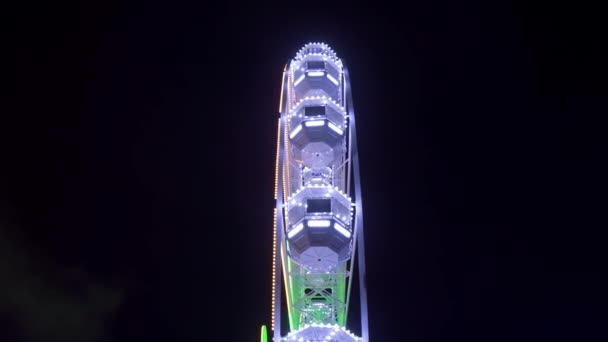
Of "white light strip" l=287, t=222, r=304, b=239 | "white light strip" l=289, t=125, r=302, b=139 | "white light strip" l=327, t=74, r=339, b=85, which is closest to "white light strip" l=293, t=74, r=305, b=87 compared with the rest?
"white light strip" l=327, t=74, r=339, b=85

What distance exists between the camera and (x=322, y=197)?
92.8ft

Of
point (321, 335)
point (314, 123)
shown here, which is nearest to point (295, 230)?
point (321, 335)

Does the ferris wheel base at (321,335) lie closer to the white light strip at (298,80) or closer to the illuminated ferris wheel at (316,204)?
the illuminated ferris wheel at (316,204)

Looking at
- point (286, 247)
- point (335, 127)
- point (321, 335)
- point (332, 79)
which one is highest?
point (332, 79)

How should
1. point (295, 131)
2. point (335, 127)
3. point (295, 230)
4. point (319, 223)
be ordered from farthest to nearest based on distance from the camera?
1. point (295, 131)
2. point (335, 127)
3. point (295, 230)
4. point (319, 223)

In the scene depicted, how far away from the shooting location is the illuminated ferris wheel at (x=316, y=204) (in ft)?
87.5

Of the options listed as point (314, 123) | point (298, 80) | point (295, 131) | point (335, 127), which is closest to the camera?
point (314, 123)

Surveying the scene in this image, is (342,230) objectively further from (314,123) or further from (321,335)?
(314,123)

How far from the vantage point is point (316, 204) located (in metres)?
27.9

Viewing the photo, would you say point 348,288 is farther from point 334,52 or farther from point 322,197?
→ point 334,52

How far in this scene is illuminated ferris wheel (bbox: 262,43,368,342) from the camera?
26672 millimetres

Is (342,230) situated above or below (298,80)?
below

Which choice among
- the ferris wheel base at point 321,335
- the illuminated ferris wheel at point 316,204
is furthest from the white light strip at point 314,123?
the ferris wheel base at point 321,335

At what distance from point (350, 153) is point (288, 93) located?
4693 mm
